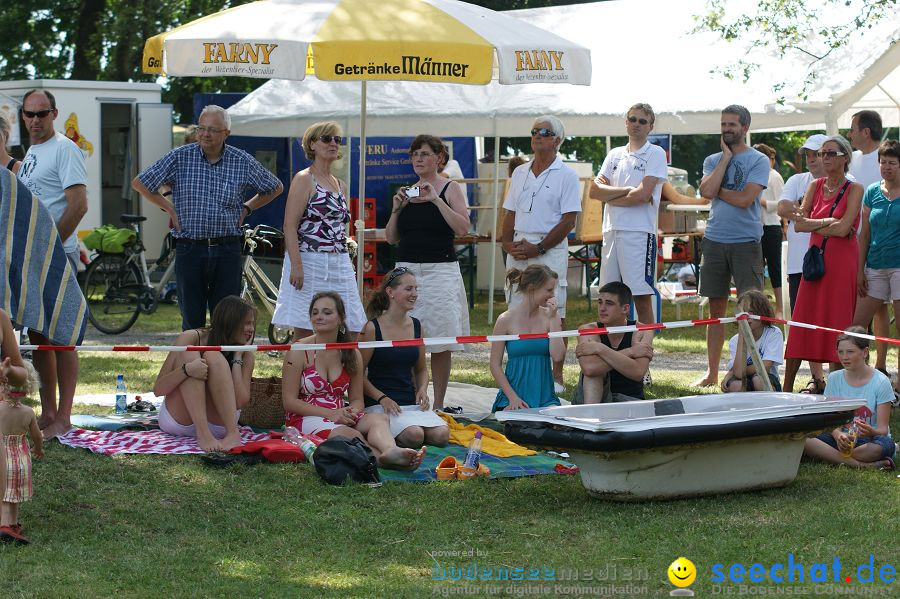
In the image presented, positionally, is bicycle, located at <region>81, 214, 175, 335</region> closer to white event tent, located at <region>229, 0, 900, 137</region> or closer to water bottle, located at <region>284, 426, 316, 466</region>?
white event tent, located at <region>229, 0, 900, 137</region>

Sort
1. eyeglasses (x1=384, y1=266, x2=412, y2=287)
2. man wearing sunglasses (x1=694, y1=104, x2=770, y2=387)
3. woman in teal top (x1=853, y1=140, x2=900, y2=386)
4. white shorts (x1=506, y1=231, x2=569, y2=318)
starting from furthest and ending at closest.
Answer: man wearing sunglasses (x1=694, y1=104, x2=770, y2=387), white shorts (x1=506, y1=231, x2=569, y2=318), woman in teal top (x1=853, y1=140, x2=900, y2=386), eyeglasses (x1=384, y1=266, x2=412, y2=287)

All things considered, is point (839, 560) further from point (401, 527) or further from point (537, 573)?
point (401, 527)

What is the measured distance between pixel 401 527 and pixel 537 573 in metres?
0.92

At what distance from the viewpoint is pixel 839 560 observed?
4.84m

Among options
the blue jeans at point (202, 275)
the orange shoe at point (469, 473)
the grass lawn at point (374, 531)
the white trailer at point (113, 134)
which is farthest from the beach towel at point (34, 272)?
the white trailer at point (113, 134)

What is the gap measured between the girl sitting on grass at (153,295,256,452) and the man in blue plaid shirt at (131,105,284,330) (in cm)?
73

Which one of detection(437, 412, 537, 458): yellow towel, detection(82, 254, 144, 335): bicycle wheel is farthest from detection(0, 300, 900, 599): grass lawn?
detection(82, 254, 144, 335): bicycle wheel

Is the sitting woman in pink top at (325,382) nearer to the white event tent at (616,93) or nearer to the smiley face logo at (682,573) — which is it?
the smiley face logo at (682,573)

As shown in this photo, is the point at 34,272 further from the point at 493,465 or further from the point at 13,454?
the point at 493,465

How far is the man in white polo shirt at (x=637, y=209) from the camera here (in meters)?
8.96

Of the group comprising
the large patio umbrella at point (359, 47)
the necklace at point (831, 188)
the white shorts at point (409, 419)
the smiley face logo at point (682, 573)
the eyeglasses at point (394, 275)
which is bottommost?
the smiley face logo at point (682, 573)

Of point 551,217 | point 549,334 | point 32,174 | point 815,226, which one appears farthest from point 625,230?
point 32,174

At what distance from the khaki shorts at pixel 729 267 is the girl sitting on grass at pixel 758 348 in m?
0.78

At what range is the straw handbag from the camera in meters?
7.69
